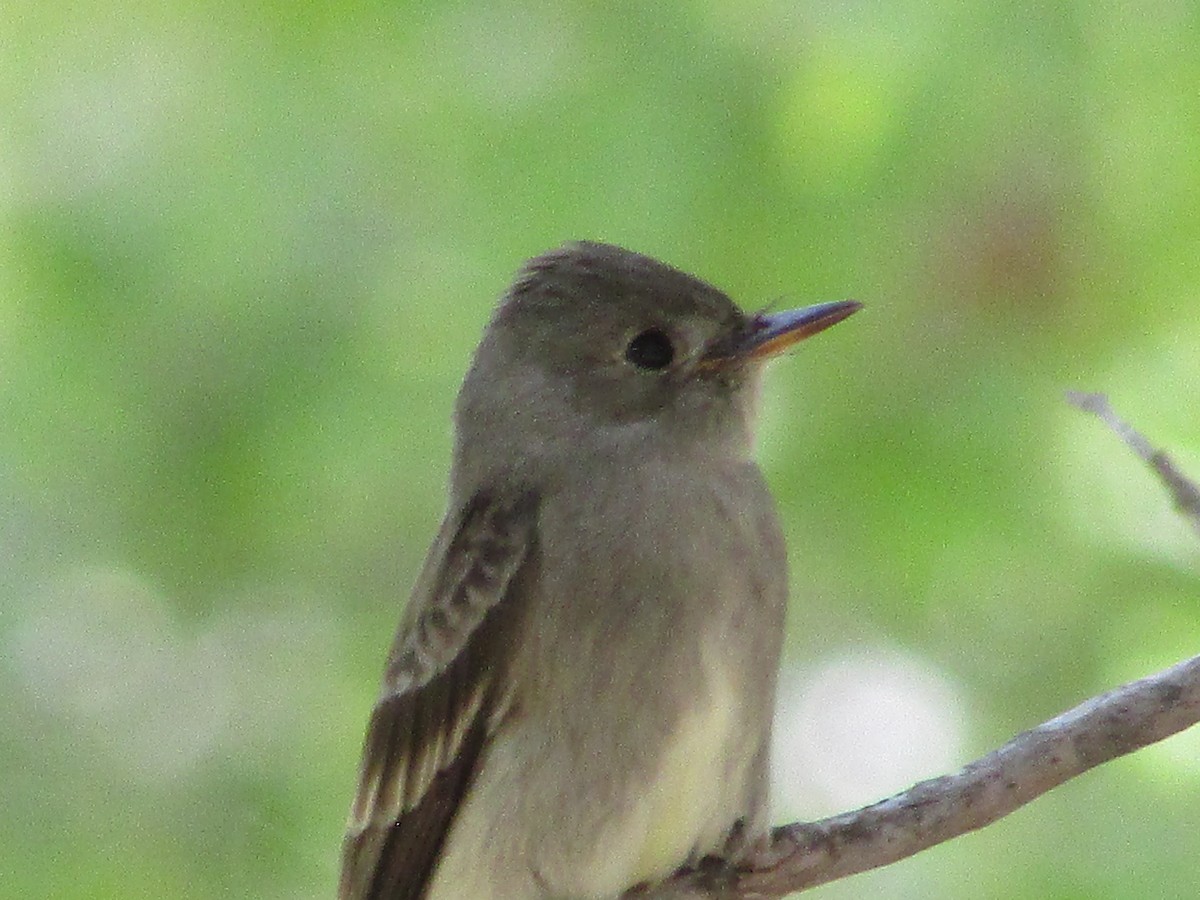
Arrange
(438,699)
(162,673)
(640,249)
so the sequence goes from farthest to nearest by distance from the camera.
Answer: (162,673) < (640,249) < (438,699)

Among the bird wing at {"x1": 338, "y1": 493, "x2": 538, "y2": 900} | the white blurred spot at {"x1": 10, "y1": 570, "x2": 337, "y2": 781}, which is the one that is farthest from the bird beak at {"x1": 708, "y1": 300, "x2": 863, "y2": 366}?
the white blurred spot at {"x1": 10, "y1": 570, "x2": 337, "y2": 781}

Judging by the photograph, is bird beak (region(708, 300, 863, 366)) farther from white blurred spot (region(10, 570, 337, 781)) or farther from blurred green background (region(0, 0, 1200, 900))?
white blurred spot (region(10, 570, 337, 781))

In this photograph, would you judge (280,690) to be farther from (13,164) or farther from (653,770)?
(653,770)

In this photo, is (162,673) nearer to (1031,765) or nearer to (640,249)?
(640,249)

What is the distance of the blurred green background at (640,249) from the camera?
441cm

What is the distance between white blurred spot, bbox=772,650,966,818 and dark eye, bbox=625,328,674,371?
1.11m

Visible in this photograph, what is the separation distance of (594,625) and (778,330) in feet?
2.30

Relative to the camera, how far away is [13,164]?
4512mm

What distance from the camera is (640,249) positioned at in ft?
14.4

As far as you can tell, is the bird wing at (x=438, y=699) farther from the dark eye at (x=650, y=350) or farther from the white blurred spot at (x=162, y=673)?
the white blurred spot at (x=162, y=673)

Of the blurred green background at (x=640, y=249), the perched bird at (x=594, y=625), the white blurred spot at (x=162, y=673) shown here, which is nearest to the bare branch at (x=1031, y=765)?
the perched bird at (x=594, y=625)

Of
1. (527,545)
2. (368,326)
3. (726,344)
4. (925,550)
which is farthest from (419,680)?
(925,550)

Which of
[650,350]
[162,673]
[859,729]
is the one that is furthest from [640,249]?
[162,673]

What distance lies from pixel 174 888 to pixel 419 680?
139 cm
